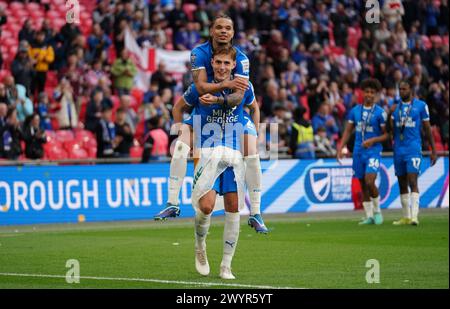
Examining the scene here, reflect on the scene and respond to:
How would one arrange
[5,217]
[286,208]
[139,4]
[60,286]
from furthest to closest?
[139,4], [286,208], [5,217], [60,286]

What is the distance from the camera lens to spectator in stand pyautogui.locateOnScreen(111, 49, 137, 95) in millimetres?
27484

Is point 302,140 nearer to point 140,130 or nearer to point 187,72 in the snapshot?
point 140,130

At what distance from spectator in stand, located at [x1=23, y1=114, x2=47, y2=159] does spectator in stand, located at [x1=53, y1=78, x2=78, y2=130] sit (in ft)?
5.57

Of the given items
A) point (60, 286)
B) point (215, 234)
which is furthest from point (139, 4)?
point (60, 286)

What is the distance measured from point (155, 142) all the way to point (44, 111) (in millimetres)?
2637

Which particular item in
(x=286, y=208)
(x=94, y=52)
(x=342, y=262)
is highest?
(x=94, y=52)

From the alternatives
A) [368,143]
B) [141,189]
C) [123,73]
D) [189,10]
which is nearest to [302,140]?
[141,189]

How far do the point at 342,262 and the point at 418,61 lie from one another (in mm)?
20251

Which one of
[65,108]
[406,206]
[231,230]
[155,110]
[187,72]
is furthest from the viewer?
[187,72]

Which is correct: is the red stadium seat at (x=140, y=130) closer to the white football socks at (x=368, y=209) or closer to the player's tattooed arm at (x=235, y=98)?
the white football socks at (x=368, y=209)

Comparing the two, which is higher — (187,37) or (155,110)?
(187,37)

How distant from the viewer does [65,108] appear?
83.7 feet
